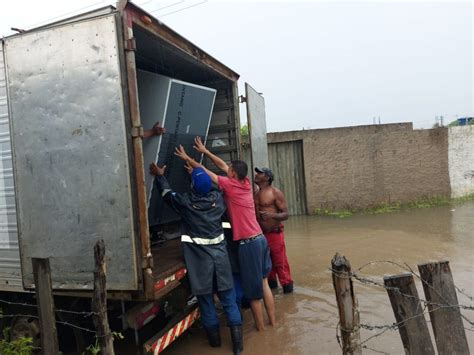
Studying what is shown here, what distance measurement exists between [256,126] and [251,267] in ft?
6.52

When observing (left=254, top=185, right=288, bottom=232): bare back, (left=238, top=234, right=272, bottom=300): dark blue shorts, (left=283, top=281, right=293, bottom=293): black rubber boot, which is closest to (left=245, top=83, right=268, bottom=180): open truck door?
(left=254, top=185, right=288, bottom=232): bare back

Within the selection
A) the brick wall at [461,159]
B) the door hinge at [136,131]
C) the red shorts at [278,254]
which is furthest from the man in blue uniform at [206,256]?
the brick wall at [461,159]

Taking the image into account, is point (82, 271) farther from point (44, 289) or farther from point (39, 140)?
point (39, 140)

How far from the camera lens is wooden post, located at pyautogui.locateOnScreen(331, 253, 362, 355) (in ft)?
7.43

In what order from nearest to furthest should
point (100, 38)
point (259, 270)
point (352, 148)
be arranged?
point (100, 38) < point (259, 270) < point (352, 148)

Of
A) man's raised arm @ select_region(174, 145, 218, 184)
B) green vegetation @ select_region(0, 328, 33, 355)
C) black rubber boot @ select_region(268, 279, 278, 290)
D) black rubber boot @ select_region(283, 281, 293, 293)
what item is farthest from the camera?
black rubber boot @ select_region(268, 279, 278, 290)

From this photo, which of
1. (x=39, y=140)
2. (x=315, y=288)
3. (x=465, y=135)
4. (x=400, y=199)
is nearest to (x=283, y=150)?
(x=400, y=199)

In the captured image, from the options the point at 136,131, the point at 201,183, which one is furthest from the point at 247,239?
the point at 136,131

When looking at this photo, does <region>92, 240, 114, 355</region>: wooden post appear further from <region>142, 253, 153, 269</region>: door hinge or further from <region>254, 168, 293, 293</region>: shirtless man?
<region>254, 168, 293, 293</region>: shirtless man

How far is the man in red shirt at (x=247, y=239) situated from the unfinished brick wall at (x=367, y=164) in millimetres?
6202

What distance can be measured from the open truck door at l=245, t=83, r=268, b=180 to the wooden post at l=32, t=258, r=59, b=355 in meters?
2.88

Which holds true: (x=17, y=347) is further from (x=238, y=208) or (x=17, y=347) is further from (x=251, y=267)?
(x=238, y=208)

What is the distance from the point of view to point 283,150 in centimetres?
1047

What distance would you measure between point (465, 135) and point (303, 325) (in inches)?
346
